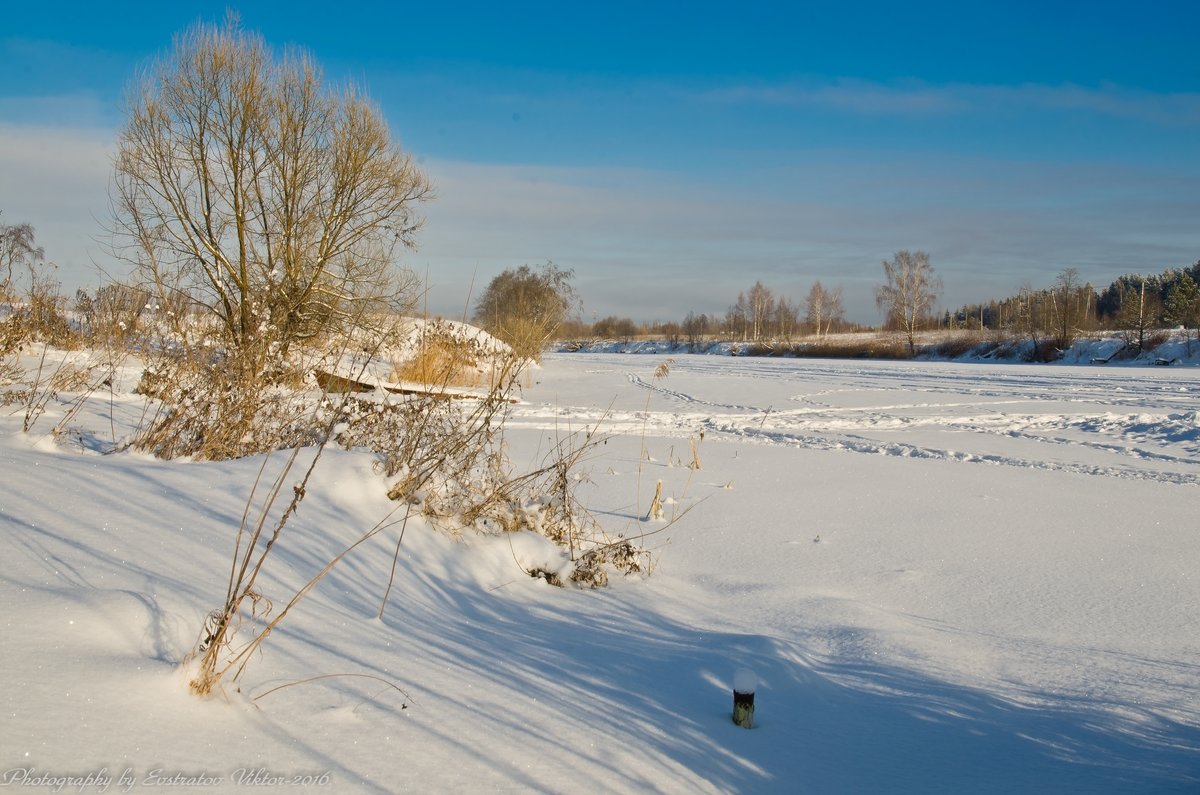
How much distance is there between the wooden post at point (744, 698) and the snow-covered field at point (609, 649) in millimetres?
59

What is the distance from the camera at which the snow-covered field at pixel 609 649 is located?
1614 mm

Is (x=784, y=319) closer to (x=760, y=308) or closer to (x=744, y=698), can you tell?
(x=760, y=308)

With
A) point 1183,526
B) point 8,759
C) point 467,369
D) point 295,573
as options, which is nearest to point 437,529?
point 295,573

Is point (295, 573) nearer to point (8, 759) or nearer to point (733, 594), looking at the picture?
point (8, 759)

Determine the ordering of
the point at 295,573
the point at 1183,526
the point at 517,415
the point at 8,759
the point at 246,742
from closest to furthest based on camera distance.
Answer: the point at 8,759 < the point at 246,742 < the point at 295,573 < the point at 1183,526 < the point at 517,415

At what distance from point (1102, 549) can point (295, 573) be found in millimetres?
4365

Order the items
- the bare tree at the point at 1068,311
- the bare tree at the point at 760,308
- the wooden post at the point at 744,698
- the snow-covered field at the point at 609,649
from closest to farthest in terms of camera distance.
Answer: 1. the snow-covered field at the point at 609,649
2. the wooden post at the point at 744,698
3. the bare tree at the point at 1068,311
4. the bare tree at the point at 760,308

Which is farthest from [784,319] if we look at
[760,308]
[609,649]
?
[609,649]

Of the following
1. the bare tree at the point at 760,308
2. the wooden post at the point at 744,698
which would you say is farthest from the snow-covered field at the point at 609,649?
the bare tree at the point at 760,308

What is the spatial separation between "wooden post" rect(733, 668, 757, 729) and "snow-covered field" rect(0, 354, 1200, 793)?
59mm

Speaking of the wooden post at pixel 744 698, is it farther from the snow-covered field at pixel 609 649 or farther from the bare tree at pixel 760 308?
the bare tree at pixel 760 308

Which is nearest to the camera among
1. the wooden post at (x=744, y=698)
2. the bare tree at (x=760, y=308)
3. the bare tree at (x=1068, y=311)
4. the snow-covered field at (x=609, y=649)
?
the snow-covered field at (x=609, y=649)

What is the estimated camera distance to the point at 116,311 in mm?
6340

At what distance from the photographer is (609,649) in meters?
2.74
